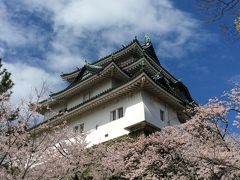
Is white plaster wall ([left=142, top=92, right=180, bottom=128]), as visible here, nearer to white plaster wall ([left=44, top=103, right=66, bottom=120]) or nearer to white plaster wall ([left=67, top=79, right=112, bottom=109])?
white plaster wall ([left=67, top=79, right=112, bottom=109])

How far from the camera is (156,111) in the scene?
2395cm

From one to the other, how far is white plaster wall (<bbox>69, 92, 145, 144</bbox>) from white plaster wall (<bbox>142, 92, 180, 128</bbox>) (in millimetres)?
557

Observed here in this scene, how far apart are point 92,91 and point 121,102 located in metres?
5.22

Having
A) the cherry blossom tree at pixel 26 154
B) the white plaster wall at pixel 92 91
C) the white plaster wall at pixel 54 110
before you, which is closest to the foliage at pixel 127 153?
the cherry blossom tree at pixel 26 154

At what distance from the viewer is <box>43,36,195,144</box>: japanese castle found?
2267cm

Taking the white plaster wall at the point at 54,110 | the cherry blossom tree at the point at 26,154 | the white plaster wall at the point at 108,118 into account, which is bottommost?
the cherry blossom tree at the point at 26,154

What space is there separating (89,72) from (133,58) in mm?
4419

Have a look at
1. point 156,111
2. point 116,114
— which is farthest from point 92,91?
point 156,111

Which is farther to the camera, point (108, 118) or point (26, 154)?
point (108, 118)

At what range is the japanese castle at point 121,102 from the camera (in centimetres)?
2267

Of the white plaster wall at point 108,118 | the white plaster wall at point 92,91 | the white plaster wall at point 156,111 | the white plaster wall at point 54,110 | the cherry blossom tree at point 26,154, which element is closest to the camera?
the cherry blossom tree at point 26,154

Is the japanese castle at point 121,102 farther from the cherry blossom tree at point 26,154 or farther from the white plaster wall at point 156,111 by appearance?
the cherry blossom tree at point 26,154

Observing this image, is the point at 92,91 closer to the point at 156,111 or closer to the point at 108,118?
the point at 108,118

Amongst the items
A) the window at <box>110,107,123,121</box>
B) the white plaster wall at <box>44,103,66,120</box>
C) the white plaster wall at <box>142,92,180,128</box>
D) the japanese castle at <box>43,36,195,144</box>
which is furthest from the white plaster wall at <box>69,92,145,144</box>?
the white plaster wall at <box>44,103,66,120</box>
